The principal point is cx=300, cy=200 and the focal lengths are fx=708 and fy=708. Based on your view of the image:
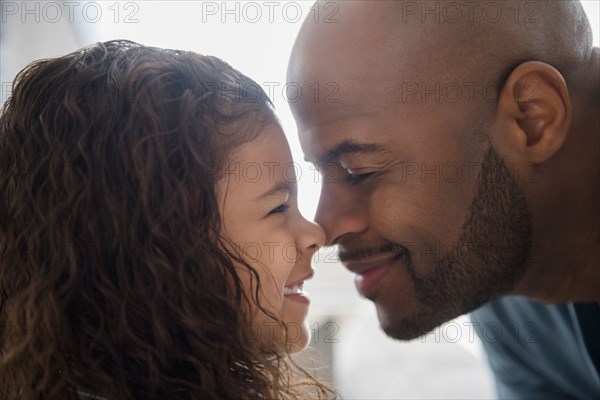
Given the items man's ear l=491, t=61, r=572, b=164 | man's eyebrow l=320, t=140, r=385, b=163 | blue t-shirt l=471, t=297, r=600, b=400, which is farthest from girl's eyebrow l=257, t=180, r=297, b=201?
blue t-shirt l=471, t=297, r=600, b=400

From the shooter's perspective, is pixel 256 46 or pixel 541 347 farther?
pixel 256 46

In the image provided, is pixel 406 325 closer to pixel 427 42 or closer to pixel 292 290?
pixel 292 290

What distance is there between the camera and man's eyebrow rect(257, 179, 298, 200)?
35.2 inches

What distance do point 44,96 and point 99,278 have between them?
235 mm

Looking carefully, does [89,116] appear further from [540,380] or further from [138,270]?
[540,380]

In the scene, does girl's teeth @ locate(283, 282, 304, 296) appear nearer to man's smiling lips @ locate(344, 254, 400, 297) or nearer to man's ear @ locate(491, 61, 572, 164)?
man's smiling lips @ locate(344, 254, 400, 297)

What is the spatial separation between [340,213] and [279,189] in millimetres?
174

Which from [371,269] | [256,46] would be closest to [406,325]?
[371,269]

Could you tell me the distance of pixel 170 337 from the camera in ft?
2.68

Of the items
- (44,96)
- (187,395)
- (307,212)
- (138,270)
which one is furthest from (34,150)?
(307,212)

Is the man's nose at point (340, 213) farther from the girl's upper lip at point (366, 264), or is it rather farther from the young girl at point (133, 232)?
the young girl at point (133, 232)

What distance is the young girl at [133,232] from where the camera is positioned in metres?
0.80

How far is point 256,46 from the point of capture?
145 cm

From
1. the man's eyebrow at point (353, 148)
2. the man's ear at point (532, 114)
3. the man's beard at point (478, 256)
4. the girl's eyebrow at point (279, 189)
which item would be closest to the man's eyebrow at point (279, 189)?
the girl's eyebrow at point (279, 189)
